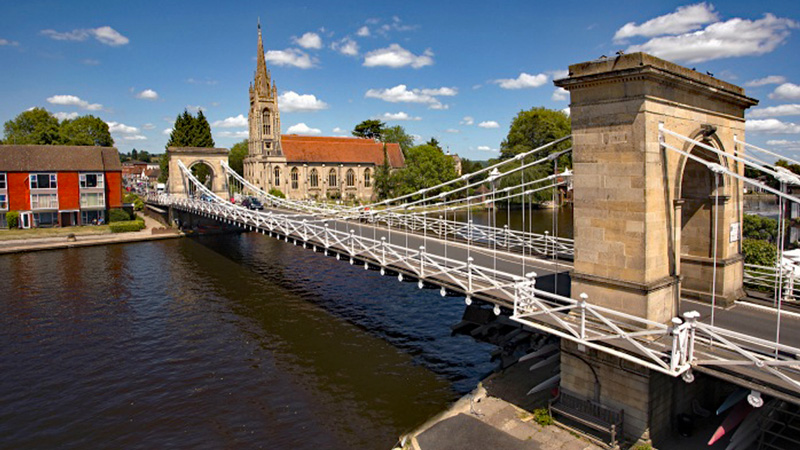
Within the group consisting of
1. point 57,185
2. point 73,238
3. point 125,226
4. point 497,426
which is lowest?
point 497,426

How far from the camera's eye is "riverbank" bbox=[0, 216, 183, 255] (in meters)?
40.4

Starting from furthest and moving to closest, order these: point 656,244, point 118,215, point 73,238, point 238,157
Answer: point 238,157 < point 118,215 < point 73,238 < point 656,244

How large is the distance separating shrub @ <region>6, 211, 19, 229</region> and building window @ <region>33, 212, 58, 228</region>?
1.42 metres

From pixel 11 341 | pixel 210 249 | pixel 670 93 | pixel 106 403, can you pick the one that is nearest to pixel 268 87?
pixel 210 249

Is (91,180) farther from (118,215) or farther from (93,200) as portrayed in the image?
(118,215)

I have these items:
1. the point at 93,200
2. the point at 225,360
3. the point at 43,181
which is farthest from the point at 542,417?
the point at 43,181

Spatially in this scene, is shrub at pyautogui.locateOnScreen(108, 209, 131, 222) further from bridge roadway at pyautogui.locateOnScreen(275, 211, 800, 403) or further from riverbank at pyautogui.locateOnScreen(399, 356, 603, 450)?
riverbank at pyautogui.locateOnScreen(399, 356, 603, 450)

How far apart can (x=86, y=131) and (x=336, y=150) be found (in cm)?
3859

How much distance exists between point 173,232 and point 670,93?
152ft

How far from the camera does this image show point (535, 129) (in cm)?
7169

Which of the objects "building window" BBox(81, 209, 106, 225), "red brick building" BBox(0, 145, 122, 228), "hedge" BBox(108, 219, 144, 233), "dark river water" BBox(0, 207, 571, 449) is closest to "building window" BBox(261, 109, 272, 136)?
"red brick building" BBox(0, 145, 122, 228)

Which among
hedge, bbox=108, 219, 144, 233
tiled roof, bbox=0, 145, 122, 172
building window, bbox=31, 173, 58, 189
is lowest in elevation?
hedge, bbox=108, 219, 144, 233

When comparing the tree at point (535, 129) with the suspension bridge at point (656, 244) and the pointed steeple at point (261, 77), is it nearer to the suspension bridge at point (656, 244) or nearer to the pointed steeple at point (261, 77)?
the pointed steeple at point (261, 77)

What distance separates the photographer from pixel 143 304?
26.5 m
